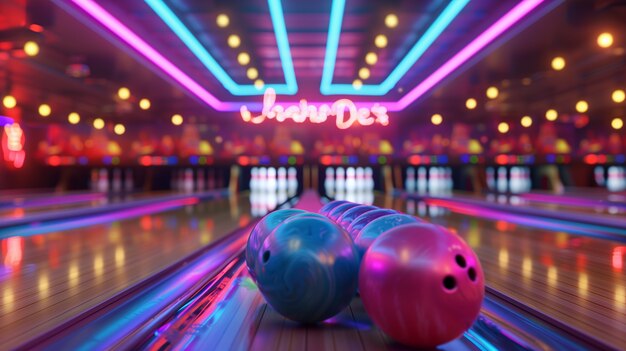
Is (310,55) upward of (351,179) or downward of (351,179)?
upward

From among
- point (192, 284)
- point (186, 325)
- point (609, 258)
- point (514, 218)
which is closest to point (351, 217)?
point (192, 284)

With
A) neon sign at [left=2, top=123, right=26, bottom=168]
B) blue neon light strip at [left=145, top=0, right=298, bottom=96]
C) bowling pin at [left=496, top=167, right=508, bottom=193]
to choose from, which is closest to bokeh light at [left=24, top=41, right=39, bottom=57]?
blue neon light strip at [left=145, top=0, right=298, bottom=96]

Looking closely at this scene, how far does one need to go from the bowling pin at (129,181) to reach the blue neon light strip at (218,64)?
3.16 m

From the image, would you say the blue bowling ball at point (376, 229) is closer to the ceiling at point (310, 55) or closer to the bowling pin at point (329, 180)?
the ceiling at point (310, 55)

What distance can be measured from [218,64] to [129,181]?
13.9 feet

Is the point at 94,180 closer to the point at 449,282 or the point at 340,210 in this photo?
the point at 340,210

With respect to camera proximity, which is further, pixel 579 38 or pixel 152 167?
pixel 152 167

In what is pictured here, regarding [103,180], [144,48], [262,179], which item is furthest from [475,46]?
[103,180]

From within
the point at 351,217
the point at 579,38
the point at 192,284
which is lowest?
the point at 192,284

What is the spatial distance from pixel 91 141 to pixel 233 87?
10.9 ft

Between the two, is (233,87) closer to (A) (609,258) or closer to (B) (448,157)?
(B) (448,157)

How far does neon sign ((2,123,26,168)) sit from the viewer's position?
26.5 feet

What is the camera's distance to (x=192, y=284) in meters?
2.01

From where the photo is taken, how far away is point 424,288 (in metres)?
1.09
